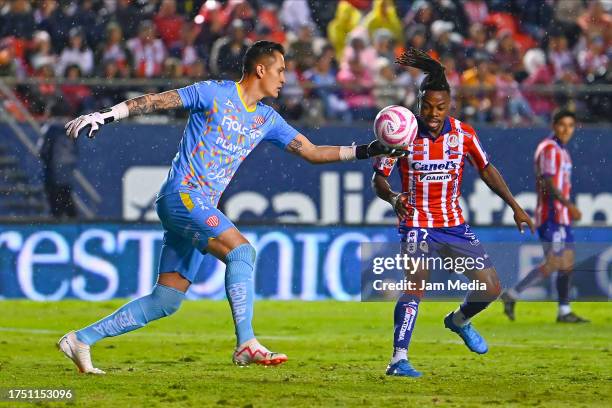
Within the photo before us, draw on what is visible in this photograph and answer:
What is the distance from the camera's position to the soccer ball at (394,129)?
890 centimetres

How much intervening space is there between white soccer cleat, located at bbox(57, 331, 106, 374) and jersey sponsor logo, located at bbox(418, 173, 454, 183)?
2.63 metres

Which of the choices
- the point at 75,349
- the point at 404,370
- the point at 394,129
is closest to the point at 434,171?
the point at 394,129

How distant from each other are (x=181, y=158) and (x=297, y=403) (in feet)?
6.36

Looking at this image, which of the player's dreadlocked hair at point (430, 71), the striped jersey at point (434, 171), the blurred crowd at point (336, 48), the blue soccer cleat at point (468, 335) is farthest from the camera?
the blurred crowd at point (336, 48)

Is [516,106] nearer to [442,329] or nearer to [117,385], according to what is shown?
[442,329]

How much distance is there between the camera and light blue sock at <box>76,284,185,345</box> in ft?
29.0

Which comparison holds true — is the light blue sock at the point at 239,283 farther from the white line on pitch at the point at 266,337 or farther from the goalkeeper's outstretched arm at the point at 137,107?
the white line on pitch at the point at 266,337

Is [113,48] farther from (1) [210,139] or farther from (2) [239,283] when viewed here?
(2) [239,283]

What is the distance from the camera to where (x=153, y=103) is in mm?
8664

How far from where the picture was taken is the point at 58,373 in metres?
9.30

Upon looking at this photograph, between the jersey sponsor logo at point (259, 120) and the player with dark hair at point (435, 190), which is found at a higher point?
the jersey sponsor logo at point (259, 120)

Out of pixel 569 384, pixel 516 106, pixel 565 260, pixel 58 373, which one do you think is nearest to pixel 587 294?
A: pixel 565 260

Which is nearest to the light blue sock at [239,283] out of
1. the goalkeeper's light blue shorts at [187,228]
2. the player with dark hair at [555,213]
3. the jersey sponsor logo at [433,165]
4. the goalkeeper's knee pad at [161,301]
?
the goalkeeper's light blue shorts at [187,228]

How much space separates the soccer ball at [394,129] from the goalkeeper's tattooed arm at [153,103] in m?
1.35
